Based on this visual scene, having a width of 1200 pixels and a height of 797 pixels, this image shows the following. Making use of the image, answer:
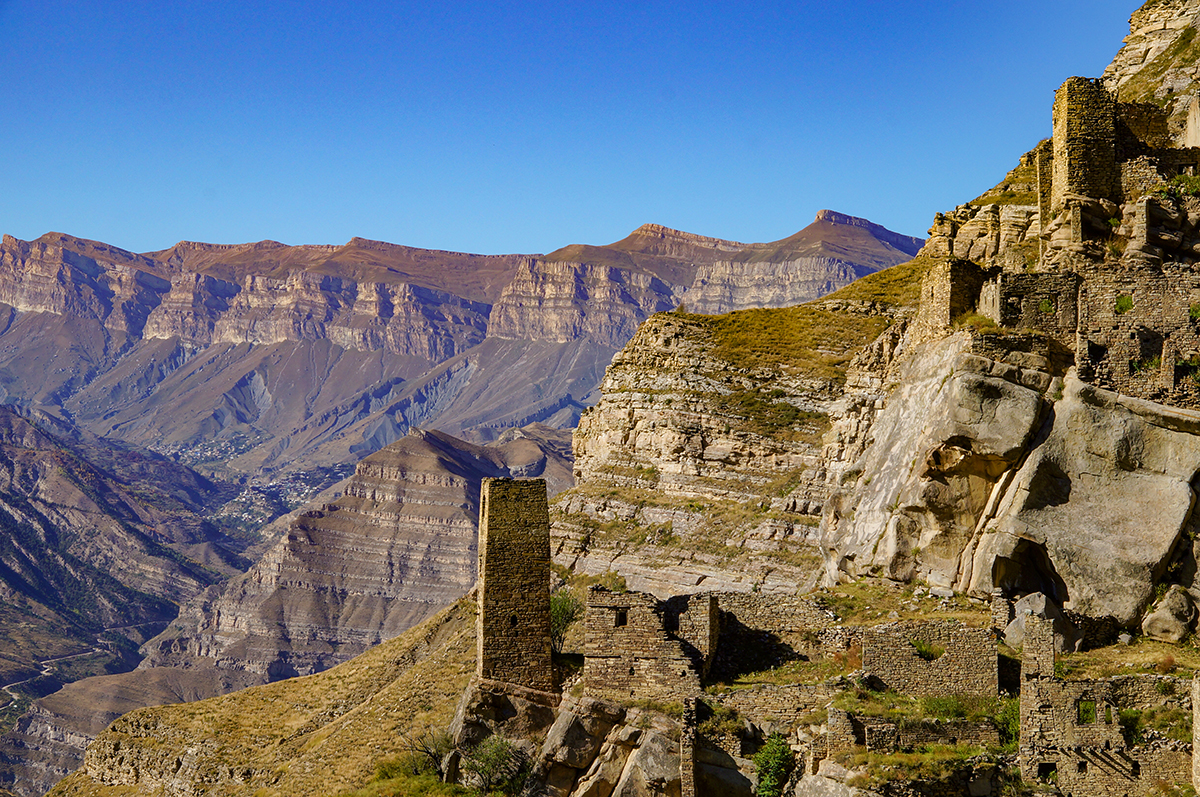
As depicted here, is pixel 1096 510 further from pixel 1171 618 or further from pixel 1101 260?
pixel 1101 260

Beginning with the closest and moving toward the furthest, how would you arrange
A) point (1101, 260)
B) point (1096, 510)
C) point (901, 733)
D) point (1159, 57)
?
point (901, 733) < point (1096, 510) < point (1101, 260) < point (1159, 57)

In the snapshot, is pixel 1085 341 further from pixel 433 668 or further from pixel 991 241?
pixel 433 668

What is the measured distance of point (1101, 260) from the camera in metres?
44.4

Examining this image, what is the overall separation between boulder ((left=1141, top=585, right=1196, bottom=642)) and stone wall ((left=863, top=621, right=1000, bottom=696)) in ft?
15.1

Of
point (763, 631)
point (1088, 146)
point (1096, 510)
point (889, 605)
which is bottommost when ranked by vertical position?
point (763, 631)

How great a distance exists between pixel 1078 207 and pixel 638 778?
81.2 feet

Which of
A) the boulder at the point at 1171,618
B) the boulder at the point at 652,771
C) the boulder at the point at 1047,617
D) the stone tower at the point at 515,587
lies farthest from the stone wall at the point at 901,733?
the stone tower at the point at 515,587

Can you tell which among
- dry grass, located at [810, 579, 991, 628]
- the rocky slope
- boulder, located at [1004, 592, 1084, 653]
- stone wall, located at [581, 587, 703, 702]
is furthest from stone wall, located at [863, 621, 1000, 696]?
the rocky slope

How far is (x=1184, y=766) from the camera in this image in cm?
2994

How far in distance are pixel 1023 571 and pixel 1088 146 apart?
57.7 ft

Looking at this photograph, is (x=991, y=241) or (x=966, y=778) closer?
(x=966, y=778)

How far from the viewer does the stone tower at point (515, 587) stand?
1588 inches

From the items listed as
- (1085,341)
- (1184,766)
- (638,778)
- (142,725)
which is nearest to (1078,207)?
(1085,341)

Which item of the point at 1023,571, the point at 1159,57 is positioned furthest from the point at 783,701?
the point at 1159,57
